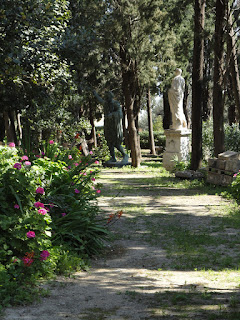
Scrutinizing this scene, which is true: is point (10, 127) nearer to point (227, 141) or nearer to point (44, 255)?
point (227, 141)

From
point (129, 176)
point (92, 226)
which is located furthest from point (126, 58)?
point (92, 226)

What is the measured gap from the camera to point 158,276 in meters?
4.79

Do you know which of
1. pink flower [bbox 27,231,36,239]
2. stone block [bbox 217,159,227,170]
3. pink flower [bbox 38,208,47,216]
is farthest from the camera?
stone block [bbox 217,159,227,170]

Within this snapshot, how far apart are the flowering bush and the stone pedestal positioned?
1015cm

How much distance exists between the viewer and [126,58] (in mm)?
17281

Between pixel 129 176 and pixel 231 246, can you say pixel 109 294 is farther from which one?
pixel 129 176

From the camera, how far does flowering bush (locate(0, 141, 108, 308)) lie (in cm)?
439

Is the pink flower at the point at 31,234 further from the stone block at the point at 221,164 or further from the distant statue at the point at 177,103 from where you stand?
the distant statue at the point at 177,103

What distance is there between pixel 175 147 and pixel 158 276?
451 inches

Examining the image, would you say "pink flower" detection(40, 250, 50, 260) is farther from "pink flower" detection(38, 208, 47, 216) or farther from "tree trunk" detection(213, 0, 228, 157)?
"tree trunk" detection(213, 0, 228, 157)

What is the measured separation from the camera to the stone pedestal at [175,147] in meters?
15.9

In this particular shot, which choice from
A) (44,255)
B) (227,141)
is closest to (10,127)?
(227,141)

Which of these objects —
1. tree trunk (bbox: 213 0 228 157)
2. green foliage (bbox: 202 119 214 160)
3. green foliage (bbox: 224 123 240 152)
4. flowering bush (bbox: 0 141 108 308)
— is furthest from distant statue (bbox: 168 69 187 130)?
flowering bush (bbox: 0 141 108 308)

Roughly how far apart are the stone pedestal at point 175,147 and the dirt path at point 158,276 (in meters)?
7.44
